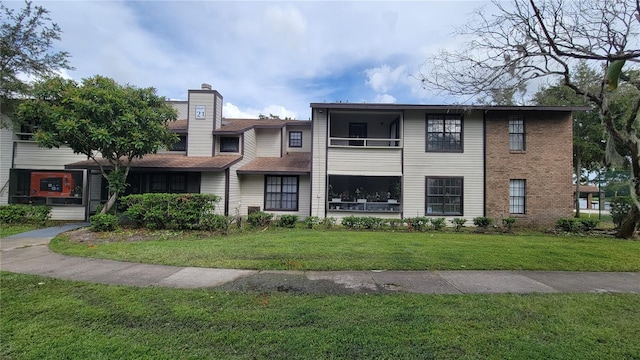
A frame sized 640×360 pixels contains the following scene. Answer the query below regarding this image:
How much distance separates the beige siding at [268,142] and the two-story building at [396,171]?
2216mm

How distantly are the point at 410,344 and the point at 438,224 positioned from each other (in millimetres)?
10768

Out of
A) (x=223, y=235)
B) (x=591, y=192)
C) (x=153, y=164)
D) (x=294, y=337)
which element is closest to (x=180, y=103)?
(x=153, y=164)

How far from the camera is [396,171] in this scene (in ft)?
48.9

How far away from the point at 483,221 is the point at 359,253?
8.26m

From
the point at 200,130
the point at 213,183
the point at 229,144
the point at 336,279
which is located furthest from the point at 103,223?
the point at 336,279

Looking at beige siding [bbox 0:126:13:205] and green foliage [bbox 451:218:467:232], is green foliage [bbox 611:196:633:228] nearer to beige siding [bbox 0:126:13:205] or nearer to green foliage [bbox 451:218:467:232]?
green foliage [bbox 451:218:467:232]

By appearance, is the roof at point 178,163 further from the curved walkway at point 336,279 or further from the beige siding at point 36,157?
the curved walkway at point 336,279

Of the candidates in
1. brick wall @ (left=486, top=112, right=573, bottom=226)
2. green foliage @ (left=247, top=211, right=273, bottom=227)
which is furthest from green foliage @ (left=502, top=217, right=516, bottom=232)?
green foliage @ (left=247, top=211, right=273, bottom=227)

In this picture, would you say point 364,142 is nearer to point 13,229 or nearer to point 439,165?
point 439,165

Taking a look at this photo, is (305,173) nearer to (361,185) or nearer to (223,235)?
(361,185)

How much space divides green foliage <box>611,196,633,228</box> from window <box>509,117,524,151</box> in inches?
163

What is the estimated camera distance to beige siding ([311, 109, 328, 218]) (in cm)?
1490

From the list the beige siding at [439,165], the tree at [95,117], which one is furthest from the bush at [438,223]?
the tree at [95,117]

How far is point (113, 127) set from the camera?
11781mm
